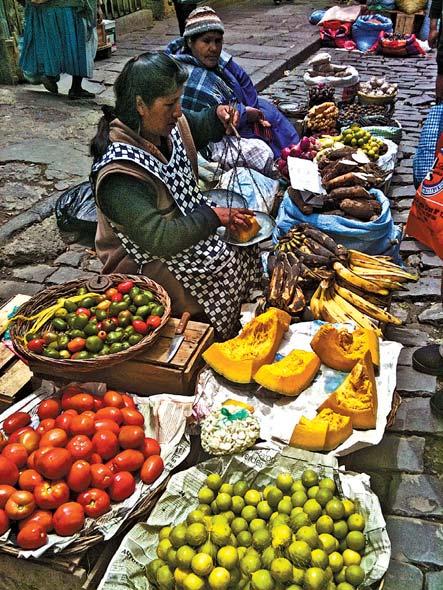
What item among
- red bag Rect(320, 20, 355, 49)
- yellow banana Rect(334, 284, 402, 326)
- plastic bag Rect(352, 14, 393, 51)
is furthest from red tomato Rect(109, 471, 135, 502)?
red bag Rect(320, 20, 355, 49)

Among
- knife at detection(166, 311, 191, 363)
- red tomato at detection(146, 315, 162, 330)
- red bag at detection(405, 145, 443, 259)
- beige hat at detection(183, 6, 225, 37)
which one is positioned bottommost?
knife at detection(166, 311, 191, 363)

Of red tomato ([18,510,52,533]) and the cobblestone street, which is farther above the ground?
red tomato ([18,510,52,533])

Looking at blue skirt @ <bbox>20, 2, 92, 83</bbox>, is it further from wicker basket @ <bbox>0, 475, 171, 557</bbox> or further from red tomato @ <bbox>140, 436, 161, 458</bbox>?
wicker basket @ <bbox>0, 475, 171, 557</bbox>

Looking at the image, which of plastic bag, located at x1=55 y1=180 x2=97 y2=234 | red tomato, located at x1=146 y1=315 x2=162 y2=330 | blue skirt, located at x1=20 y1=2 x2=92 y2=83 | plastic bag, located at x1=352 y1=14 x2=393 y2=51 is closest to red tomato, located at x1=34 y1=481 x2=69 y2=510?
red tomato, located at x1=146 y1=315 x2=162 y2=330

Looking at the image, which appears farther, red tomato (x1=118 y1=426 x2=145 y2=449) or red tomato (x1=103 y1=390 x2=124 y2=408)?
red tomato (x1=103 y1=390 x2=124 y2=408)

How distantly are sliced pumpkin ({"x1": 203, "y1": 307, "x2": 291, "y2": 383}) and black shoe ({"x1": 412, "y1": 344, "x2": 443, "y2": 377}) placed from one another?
3.20 ft

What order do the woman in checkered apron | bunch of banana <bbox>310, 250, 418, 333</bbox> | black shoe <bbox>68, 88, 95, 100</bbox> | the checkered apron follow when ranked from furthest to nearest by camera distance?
black shoe <bbox>68, 88, 95, 100</bbox>, bunch of banana <bbox>310, 250, 418, 333</bbox>, the checkered apron, the woman in checkered apron

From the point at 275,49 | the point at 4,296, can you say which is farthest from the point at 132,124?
the point at 275,49

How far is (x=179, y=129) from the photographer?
11.9 feet

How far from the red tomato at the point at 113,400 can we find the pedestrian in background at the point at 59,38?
655 centimetres

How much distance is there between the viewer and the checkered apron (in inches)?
128

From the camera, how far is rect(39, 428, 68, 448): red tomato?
2453 mm

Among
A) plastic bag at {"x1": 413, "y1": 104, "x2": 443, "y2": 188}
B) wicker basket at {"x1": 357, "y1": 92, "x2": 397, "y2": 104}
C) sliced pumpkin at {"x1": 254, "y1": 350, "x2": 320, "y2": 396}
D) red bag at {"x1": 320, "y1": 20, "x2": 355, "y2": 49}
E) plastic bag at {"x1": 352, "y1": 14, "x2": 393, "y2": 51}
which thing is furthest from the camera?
red bag at {"x1": 320, "y1": 20, "x2": 355, "y2": 49}

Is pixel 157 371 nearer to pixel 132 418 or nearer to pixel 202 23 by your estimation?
pixel 132 418
